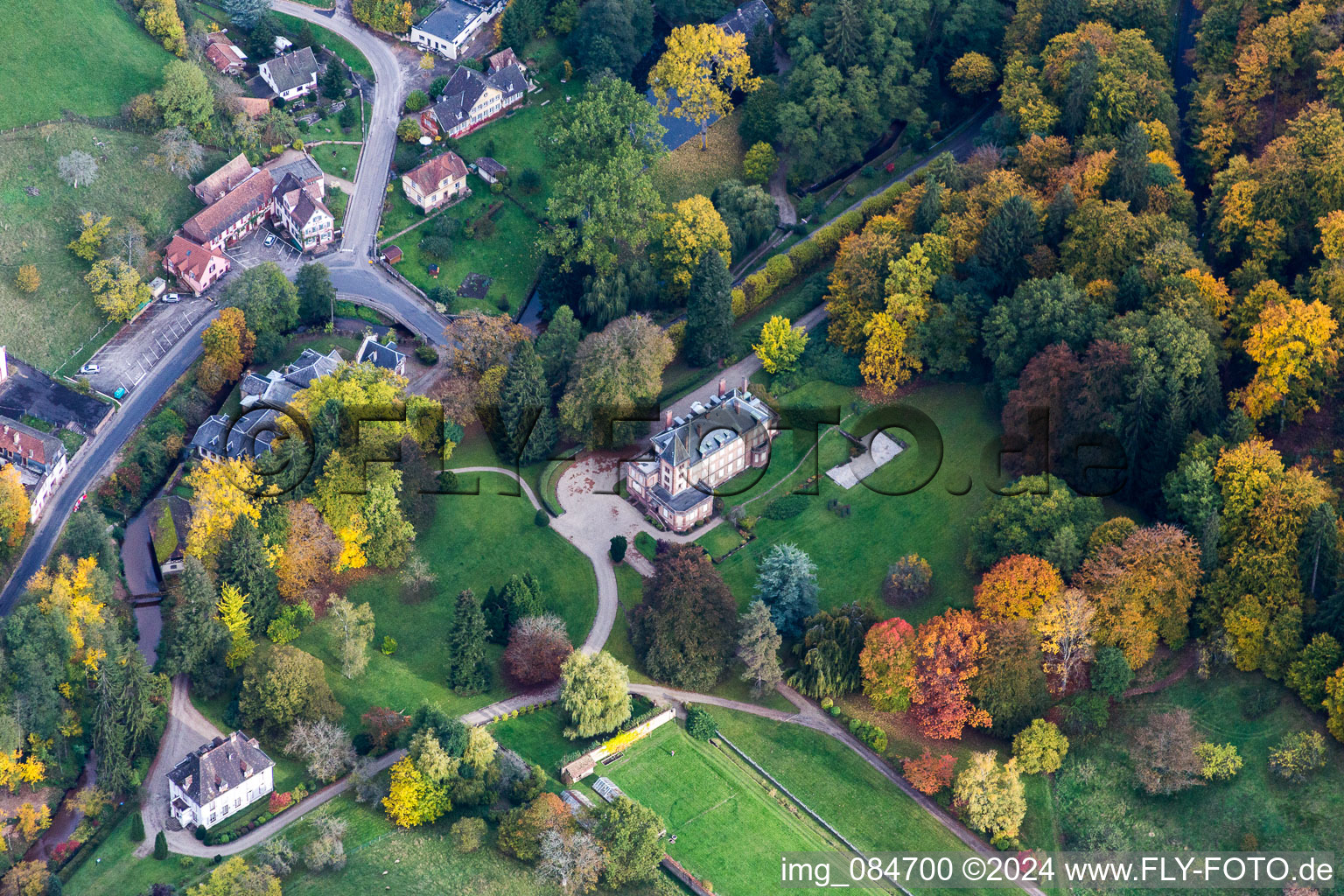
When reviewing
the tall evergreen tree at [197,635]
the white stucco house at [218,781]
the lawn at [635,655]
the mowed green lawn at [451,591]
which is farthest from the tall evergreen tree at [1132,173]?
the white stucco house at [218,781]

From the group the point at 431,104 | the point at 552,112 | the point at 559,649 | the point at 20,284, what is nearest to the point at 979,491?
the point at 559,649

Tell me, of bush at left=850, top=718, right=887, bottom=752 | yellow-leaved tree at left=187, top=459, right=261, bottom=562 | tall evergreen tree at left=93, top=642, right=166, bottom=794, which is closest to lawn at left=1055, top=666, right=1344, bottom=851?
bush at left=850, top=718, right=887, bottom=752

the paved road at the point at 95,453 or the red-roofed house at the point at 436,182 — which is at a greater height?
the red-roofed house at the point at 436,182

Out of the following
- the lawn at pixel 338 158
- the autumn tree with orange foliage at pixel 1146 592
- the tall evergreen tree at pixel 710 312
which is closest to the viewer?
the autumn tree with orange foliage at pixel 1146 592

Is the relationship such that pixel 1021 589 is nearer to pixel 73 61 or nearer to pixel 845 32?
pixel 845 32

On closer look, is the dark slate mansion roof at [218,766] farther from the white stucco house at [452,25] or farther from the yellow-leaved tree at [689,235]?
the white stucco house at [452,25]

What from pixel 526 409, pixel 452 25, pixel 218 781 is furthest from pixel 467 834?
pixel 452 25
